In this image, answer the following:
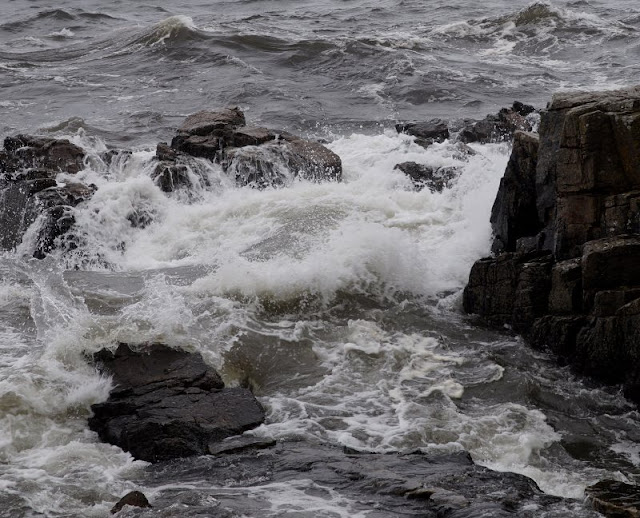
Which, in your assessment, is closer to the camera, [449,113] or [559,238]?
[559,238]

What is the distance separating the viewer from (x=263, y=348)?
34.0ft

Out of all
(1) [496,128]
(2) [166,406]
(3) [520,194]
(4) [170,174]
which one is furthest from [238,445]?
(1) [496,128]

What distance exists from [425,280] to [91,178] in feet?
20.3

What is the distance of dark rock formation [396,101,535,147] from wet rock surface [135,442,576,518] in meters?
10.1

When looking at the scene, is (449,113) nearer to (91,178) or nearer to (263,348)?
(91,178)

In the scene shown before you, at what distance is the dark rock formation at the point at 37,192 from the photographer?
13523 millimetres

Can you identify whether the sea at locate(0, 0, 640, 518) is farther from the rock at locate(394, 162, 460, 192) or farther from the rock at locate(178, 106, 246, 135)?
the rock at locate(178, 106, 246, 135)

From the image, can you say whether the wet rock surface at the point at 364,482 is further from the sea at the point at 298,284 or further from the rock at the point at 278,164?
the rock at the point at 278,164

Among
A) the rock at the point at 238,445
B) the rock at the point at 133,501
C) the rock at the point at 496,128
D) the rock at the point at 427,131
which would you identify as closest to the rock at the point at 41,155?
the rock at the point at 427,131

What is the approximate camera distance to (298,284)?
11641 mm

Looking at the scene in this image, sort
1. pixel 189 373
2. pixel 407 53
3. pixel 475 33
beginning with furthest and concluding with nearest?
pixel 475 33 < pixel 407 53 < pixel 189 373

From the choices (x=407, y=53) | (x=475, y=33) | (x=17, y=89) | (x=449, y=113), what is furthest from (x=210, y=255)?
(x=475, y=33)

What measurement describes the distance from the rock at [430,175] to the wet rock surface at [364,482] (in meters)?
7.82

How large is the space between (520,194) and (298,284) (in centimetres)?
297
